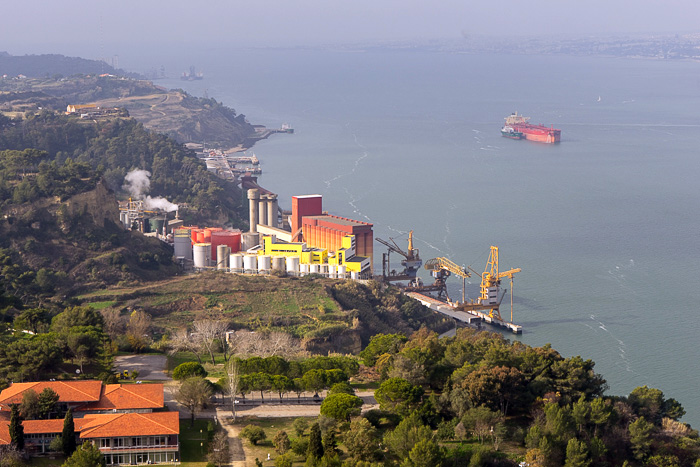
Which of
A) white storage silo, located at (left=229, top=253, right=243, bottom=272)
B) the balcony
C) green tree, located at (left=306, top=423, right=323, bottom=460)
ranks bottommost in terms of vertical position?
white storage silo, located at (left=229, top=253, right=243, bottom=272)

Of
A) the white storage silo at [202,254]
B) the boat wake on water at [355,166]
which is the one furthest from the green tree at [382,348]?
the boat wake on water at [355,166]

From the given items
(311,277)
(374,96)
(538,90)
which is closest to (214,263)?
(311,277)

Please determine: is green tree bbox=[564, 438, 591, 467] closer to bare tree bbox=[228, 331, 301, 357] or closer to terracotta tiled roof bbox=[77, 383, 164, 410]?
terracotta tiled roof bbox=[77, 383, 164, 410]

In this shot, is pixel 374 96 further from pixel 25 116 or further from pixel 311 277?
pixel 311 277

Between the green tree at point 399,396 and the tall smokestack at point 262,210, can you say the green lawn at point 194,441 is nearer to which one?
the green tree at point 399,396

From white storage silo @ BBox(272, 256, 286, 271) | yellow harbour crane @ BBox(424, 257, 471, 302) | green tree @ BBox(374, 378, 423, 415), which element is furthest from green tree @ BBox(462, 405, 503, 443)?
yellow harbour crane @ BBox(424, 257, 471, 302)

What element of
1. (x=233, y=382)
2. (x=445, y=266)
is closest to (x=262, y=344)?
(x=233, y=382)

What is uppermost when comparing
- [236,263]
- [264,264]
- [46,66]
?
[46,66]

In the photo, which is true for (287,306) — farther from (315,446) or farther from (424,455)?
(424,455)
